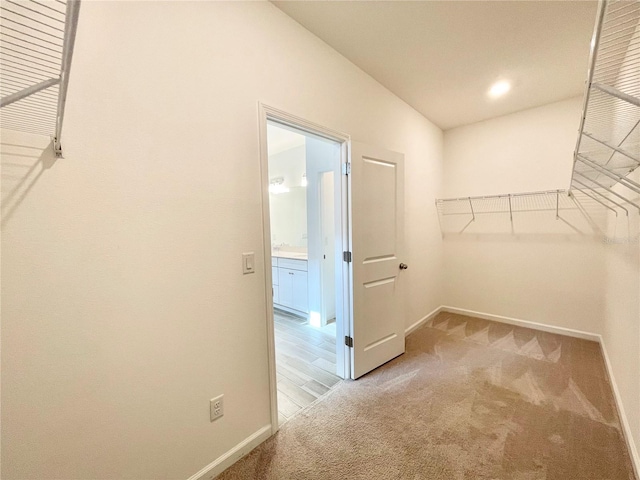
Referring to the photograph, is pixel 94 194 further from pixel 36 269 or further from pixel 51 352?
pixel 51 352

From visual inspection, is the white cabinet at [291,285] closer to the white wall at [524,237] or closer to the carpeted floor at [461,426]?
the carpeted floor at [461,426]

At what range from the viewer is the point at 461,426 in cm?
173

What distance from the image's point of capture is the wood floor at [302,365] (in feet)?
6.71

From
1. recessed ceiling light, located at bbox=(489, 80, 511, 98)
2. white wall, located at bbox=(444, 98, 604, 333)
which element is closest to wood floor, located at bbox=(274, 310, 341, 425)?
white wall, located at bbox=(444, 98, 604, 333)

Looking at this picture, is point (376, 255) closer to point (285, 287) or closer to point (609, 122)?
point (609, 122)

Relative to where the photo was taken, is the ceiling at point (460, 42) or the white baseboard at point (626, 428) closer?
the white baseboard at point (626, 428)

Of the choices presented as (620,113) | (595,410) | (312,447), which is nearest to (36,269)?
(312,447)

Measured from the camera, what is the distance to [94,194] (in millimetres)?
1042

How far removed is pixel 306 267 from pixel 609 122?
3.05m

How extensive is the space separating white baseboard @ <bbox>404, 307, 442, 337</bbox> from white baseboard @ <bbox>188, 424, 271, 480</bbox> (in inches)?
78.2

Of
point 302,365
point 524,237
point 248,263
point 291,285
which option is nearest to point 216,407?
point 248,263

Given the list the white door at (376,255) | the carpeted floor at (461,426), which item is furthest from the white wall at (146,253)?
the white door at (376,255)

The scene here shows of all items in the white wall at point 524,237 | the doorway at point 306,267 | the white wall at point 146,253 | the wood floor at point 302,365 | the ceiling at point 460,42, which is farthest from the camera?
the white wall at point 524,237

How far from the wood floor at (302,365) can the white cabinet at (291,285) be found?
35 centimetres
